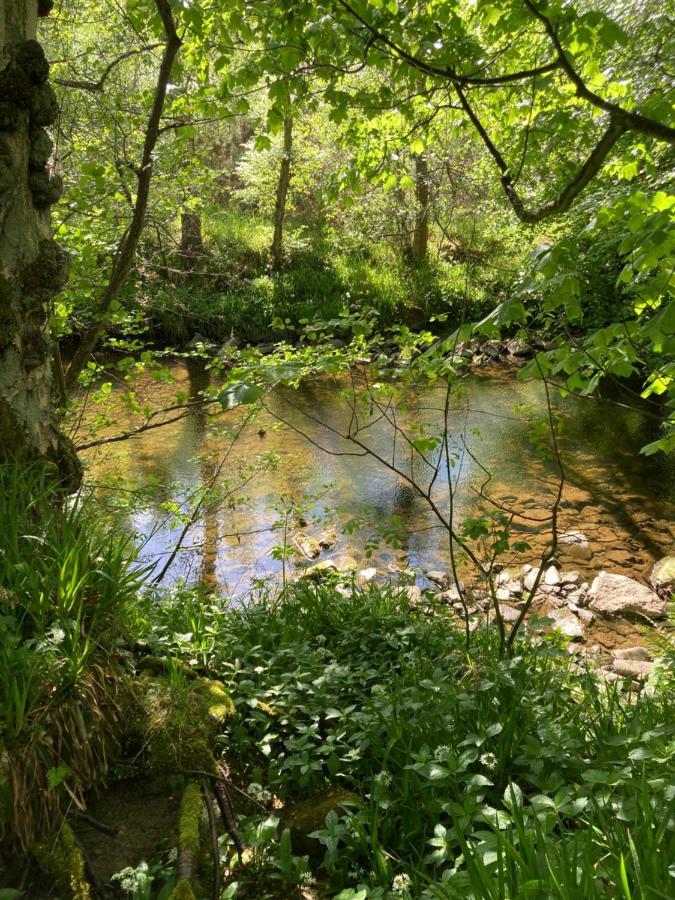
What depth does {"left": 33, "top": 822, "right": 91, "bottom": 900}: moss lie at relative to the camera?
1.63 metres

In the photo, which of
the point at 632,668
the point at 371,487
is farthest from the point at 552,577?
the point at 371,487

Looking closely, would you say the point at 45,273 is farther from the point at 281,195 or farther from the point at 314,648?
the point at 281,195

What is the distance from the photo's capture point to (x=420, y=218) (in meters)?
15.8

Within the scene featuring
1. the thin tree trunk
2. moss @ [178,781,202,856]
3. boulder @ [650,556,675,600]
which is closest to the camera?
moss @ [178,781,202,856]

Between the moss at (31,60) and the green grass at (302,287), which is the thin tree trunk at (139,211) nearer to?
the moss at (31,60)

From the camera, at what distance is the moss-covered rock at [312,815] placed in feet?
6.75

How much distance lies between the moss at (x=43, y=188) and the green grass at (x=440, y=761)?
6.98 feet

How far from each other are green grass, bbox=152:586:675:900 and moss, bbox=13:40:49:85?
8.59ft

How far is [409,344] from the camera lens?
161 inches

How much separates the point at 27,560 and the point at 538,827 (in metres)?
1.96

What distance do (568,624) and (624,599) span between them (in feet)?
2.48

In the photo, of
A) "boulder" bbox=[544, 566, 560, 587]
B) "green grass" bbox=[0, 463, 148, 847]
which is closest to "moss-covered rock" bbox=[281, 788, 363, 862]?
"green grass" bbox=[0, 463, 148, 847]

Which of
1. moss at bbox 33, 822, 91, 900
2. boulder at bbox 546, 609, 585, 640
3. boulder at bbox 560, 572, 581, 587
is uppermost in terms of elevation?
boulder at bbox 560, 572, 581, 587

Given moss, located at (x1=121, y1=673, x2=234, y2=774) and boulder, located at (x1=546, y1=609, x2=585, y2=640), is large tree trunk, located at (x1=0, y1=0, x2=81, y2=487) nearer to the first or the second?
moss, located at (x1=121, y1=673, x2=234, y2=774)
